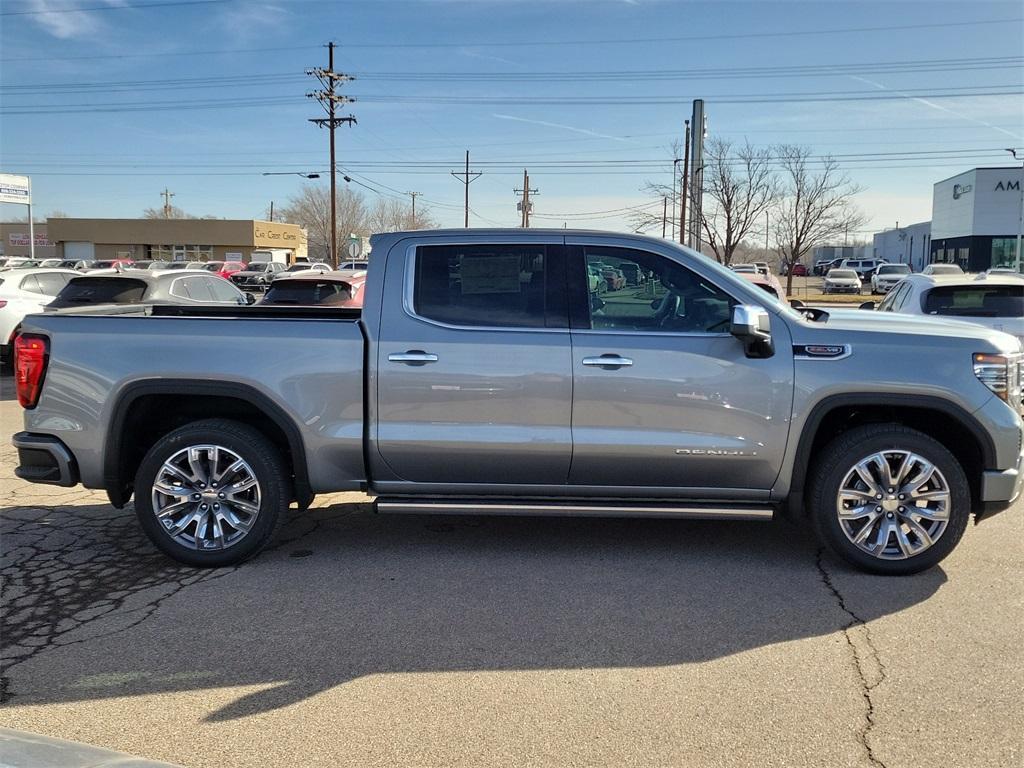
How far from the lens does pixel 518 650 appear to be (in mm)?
3949

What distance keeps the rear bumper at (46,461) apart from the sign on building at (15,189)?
52.9 metres

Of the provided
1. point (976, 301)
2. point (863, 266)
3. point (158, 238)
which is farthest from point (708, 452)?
point (158, 238)

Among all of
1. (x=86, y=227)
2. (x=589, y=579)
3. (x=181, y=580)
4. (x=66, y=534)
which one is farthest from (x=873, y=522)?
(x=86, y=227)

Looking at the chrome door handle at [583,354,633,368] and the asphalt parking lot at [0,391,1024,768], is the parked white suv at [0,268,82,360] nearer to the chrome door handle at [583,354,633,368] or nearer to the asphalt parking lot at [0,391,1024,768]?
the asphalt parking lot at [0,391,1024,768]

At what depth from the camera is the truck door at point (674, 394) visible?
4770 millimetres

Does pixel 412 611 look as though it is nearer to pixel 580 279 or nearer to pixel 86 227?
pixel 580 279

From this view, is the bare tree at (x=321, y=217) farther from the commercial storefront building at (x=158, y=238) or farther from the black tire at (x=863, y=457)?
the black tire at (x=863, y=457)

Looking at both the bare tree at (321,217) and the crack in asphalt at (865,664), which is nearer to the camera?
the crack in asphalt at (865,664)

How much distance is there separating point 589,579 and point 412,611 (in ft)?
3.47

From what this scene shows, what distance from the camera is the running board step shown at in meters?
4.79

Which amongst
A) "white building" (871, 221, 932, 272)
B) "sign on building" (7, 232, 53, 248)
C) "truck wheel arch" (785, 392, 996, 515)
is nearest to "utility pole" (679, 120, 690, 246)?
"truck wheel arch" (785, 392, 996, 515)

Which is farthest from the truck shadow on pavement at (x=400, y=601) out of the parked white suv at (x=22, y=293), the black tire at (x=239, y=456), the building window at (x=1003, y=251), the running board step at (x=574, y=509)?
the building window at (x=1003, y=251)

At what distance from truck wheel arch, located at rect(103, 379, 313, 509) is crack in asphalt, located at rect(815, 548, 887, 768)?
3073mm

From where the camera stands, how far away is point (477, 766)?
303cm
